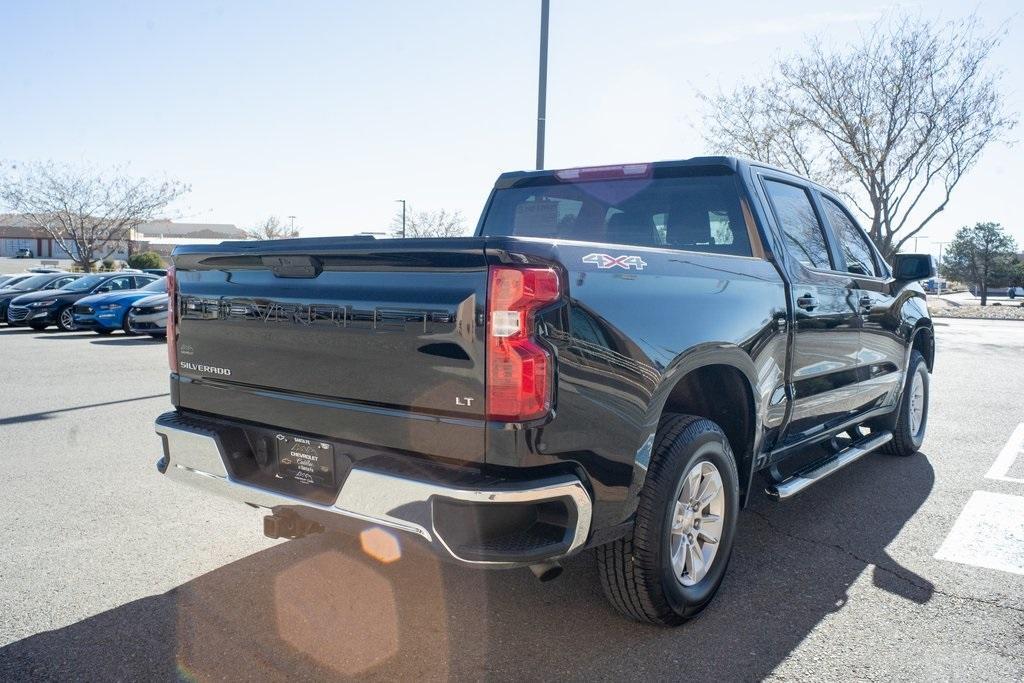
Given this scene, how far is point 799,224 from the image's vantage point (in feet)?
15.0

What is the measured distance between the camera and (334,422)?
293 cm

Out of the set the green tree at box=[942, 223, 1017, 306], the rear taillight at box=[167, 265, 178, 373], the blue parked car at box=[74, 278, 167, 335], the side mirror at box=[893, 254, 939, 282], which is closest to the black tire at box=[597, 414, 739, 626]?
the rear taillight at box=[167, 265, 178, 373]

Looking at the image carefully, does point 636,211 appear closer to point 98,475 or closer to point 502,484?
point 502,484

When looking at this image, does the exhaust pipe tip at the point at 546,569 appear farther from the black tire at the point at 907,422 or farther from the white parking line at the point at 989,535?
the black tire at the point at 907,422

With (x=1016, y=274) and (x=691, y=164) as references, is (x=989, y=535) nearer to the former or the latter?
(x=691, y=164)

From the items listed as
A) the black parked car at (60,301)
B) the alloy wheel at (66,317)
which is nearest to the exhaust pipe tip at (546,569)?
the black parked car at (60,301)

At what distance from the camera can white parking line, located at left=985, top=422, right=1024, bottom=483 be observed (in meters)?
5.82

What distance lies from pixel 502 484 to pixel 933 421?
691 centimetres

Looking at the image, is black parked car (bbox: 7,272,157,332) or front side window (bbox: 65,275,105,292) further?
front side window (bbox: 65,275,105,292)

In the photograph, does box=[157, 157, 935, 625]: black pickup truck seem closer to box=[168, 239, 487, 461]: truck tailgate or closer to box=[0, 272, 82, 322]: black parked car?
box=[168, 239, 487, 461]: truck tailgate

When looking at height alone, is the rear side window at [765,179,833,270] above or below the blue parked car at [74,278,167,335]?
above

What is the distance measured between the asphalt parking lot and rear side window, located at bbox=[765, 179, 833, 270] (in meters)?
1.51

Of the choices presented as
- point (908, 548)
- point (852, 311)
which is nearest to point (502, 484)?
point (908, 548)

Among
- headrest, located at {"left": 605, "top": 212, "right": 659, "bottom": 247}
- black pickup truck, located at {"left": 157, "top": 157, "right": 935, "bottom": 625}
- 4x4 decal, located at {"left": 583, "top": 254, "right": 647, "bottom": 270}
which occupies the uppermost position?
headrest, located at {"left": 605, "top": 212, "right": 659, "bottom": 247}
